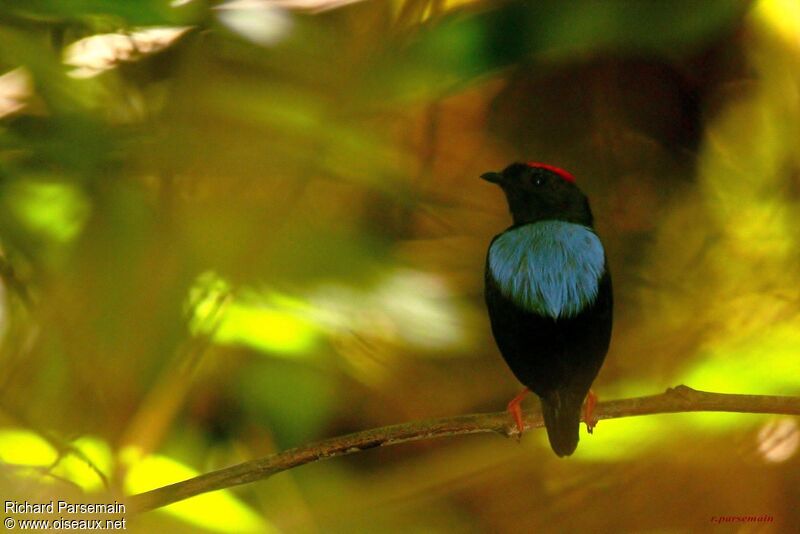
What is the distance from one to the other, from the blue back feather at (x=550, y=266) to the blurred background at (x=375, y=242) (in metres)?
0.22

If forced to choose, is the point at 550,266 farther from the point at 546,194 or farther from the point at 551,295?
the point at 546,194

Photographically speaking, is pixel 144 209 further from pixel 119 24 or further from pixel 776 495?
pixel 776 495

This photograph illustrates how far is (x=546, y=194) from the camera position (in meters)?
1.67

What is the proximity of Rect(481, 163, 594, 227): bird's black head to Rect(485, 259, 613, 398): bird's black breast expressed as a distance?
0.20 m

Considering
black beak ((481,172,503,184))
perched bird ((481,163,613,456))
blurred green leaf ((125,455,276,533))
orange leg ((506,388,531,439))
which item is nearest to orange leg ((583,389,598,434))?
perched bird ((481,163,613,456))

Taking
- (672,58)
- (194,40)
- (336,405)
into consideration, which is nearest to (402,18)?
(194,40)

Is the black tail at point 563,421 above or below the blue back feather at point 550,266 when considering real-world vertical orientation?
below

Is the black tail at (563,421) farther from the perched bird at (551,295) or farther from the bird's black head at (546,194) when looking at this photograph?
the bird's black head at (546,194)

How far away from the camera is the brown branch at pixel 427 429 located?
52.9 inches

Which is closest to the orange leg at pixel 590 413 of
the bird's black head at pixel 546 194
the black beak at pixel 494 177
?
the bird's black head at pixel 546 194

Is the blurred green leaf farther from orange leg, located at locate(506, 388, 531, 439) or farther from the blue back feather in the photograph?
the blue back feather

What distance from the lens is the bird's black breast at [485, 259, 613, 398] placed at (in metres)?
1.46

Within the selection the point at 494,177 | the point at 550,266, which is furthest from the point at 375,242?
the point at 550,266

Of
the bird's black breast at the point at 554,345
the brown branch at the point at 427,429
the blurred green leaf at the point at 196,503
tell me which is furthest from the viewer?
the blurred green leaf at the point at 196,503
